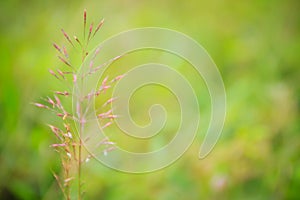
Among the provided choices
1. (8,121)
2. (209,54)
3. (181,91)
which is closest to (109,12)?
(209,54)

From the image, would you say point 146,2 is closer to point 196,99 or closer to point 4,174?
point 196,99

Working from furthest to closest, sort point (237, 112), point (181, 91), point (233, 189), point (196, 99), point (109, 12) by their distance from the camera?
1. point (109, 12)
2. point (181, 91)
3. point (196, 99)
4. point (237, 112)
5. point (233, 189)

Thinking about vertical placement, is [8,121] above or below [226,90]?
below

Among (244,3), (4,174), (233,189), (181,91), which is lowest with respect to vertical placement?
(4,174)

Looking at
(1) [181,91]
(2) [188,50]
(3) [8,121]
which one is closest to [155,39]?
(2) [188,50]

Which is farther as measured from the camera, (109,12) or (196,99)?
(109,12)

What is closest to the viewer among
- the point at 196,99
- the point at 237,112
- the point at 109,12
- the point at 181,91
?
the point at 237,112
